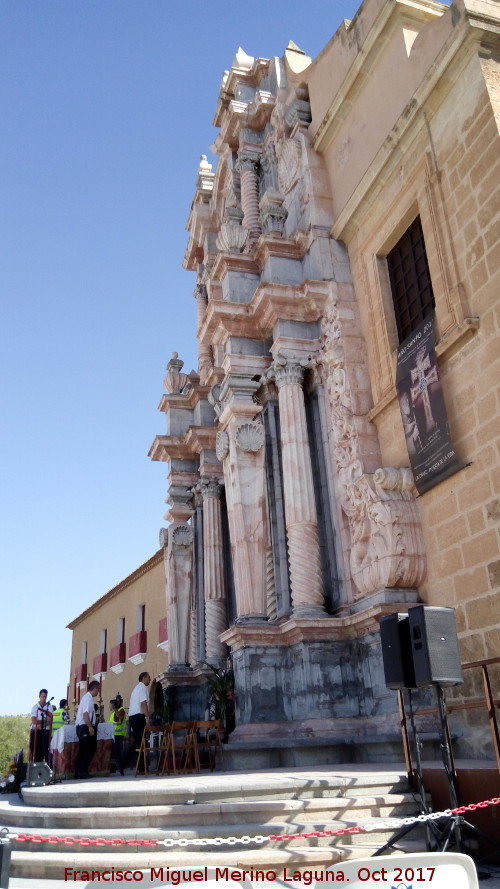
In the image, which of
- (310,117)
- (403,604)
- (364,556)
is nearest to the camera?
(403,604)

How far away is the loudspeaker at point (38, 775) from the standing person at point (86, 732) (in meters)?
1.31

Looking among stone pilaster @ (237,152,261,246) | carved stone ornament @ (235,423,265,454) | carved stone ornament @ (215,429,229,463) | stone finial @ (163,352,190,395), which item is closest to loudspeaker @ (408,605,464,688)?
carved stone ornament @ (235,423,265,454)

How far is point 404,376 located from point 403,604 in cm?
307

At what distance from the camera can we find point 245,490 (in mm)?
12891

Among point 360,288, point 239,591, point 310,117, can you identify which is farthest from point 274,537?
point 310,117

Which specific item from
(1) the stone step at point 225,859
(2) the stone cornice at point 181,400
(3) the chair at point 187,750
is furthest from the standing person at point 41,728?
(2) the stone cornice at point 181,400

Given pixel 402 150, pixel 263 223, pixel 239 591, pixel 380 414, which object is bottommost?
pixel 239 591

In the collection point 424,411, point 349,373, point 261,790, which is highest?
point 349,373

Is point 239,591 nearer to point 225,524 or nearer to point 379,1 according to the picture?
point 225,524

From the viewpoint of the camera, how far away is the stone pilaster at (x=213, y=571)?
1571cm

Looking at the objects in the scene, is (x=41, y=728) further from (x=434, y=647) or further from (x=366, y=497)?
(x=434, y=647)

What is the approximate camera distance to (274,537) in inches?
515

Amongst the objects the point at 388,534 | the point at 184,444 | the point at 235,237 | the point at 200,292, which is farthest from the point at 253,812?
the point at 200,292

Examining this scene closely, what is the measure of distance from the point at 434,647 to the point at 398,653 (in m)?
0.44
